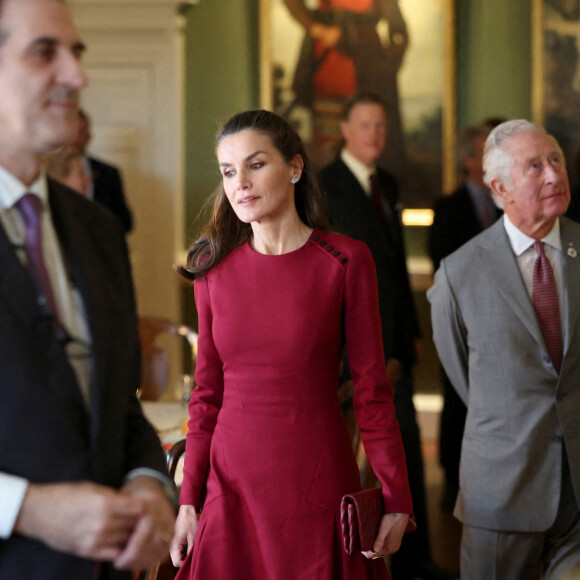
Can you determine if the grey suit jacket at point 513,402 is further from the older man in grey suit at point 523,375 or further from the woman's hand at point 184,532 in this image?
the woman's hand at point 184,532

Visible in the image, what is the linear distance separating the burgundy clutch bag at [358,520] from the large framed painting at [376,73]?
16.7 feet

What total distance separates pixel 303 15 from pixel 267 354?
5.34m

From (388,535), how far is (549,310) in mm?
975

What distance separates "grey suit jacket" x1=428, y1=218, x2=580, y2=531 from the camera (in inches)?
108

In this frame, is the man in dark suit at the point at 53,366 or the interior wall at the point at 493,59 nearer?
the man in dark suit at the point at 53,366

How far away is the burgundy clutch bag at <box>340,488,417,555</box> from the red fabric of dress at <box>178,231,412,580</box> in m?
0.06

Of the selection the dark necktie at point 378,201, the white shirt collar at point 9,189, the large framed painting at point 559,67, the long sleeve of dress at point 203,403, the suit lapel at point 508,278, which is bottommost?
the long sleeve of dress at point 203,403

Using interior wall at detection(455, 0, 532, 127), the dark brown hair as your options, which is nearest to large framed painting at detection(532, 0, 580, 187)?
interior wall at detection(455, 0, 532, 127)

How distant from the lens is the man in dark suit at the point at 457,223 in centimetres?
513

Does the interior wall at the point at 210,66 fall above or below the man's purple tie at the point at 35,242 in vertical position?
above

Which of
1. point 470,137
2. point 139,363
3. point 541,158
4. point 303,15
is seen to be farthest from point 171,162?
point 139,363

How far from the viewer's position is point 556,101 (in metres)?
6.65

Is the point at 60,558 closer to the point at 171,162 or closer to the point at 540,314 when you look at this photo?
the point at 540,314

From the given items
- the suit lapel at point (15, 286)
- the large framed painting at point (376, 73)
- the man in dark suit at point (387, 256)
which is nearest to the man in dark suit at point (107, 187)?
the large framed painting at point (376, 73)
